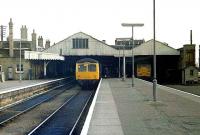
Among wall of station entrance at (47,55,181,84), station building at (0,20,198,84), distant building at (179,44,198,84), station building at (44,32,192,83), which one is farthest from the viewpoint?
wall of station entrance at (47,55,181,84)

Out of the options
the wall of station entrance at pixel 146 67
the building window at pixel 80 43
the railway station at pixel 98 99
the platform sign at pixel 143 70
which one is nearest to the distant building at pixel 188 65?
the railway station at pixel 98 99

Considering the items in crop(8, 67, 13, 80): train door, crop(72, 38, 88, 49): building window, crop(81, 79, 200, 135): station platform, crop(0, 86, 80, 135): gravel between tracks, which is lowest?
crop(0, 86, 80, 135): gravel between tracks

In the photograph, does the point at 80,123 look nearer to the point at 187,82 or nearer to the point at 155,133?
the point at 155,133

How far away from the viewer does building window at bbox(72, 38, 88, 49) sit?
6638 cm

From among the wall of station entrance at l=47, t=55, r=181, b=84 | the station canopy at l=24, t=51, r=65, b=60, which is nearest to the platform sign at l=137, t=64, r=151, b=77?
the wall of station entrance at l=47, t=55, r=181, b=84

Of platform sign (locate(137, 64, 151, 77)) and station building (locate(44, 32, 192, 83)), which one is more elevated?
station building (locate(44, 32, 192, 83))

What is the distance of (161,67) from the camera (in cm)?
6969

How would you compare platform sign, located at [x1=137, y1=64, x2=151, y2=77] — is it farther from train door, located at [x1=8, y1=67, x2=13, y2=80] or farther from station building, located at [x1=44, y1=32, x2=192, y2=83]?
train door, located at [x1=8, y1=67, x2=13, y2=80]

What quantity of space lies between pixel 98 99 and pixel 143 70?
4783 centimetres

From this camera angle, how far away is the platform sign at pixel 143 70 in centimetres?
6919

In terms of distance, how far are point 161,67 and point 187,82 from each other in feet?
43.1

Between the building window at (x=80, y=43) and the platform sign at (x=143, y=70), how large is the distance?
1060 centimetres

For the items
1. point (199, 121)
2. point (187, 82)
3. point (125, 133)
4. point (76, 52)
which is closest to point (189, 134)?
point (125, 133)

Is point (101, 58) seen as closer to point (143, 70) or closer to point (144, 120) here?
point (143, 70)
